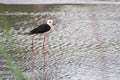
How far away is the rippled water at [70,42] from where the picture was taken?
285 inches

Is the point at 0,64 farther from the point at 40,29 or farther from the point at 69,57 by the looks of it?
the point at 69,57

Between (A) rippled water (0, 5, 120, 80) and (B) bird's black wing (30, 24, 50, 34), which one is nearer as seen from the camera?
(A) rippled water (0, 5, 120, 80)

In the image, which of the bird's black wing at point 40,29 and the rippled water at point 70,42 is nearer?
the rippled water at point 70,42

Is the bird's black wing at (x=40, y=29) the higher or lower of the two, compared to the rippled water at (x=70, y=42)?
higher

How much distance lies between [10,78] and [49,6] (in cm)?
898

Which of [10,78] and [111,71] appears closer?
[10,78]

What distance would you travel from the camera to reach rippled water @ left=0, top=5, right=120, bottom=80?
723cm

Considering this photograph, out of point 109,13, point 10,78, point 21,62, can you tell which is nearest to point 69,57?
point 21,62

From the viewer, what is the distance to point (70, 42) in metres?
9.98

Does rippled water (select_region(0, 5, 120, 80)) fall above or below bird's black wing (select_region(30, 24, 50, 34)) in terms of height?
below

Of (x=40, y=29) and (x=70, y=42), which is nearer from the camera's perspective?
(x=40, y=29)

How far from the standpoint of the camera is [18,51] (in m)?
8.86

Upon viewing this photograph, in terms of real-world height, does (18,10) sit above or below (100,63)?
below

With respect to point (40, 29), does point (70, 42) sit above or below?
below
